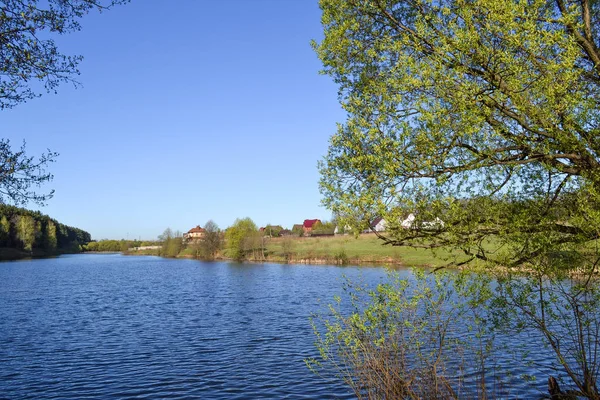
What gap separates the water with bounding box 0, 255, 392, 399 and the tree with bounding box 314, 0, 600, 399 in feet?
8.27

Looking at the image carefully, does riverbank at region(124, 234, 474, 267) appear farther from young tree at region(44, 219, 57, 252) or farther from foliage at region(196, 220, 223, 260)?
young tree at region(44, 219, 57, 252)

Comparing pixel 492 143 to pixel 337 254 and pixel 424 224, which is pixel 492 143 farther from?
pixel 337 254

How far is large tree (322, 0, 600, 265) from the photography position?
7980mm

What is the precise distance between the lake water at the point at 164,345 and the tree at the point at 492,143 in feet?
9.48

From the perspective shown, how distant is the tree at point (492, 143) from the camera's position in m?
8.01

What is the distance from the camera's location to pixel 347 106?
32.0 feet

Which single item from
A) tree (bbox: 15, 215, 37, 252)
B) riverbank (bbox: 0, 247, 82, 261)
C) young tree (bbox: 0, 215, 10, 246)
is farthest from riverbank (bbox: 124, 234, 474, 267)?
tree (bbox: 15, 215, 37, 252)

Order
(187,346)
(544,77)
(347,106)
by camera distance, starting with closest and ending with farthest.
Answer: (544,77) < (347,106) < (187,346)

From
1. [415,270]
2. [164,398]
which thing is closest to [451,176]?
[415,270]

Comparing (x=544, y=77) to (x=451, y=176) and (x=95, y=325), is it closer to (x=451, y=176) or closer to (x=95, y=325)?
(x=451, y=176)

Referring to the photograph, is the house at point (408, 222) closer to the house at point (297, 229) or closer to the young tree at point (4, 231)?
the house at point (297, 229)

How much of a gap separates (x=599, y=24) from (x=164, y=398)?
15.3m

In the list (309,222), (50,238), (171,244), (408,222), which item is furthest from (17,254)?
(408,222)

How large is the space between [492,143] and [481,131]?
32cm
